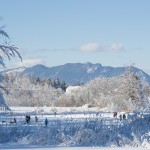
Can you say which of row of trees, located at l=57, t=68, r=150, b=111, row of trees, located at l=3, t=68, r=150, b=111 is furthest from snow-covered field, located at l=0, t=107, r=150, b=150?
row of trees, located at l=3, t=68, r=150, b=111

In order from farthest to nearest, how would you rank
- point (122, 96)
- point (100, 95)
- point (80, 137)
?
point (100, 95), point (122, 96), point (80, 137)

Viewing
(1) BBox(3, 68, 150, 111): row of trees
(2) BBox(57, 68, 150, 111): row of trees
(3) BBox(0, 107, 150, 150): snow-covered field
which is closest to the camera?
(3) BBox(0, 107, 150, 150): snow-covered field

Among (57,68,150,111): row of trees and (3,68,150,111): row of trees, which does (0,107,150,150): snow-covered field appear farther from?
(3,68,150,111): row of trees

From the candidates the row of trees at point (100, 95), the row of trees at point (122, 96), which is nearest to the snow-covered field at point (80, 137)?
the row of trees at point (122, 96)

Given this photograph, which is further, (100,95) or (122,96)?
(100,95)

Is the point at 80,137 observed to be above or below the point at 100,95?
below

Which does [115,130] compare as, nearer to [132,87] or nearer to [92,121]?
[92,121]

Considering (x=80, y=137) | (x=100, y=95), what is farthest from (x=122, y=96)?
(x=80, y=137)

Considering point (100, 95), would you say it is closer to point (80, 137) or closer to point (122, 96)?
point (122, 96)

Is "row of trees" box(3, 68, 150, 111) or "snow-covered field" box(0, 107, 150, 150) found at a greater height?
"row of trees" box(3, 68, 150, 111)

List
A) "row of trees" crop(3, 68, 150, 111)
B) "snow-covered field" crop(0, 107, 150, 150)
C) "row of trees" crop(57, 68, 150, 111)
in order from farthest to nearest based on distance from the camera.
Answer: "row of trees" crop(3, 68, 150, 111), "row of trees" crop(57, 68, 150, 111), "snow-covered field" crop(0, 107, 150, 150)

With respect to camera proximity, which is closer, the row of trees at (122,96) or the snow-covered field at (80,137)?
the snow-covered field at (80,137)

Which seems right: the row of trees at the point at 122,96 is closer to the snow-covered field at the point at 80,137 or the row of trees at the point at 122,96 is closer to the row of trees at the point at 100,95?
the row of trees at the point at 100,95

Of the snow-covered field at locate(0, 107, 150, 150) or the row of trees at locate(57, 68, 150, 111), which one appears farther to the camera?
the row of trees at locate(57, 68, 150, 111)
